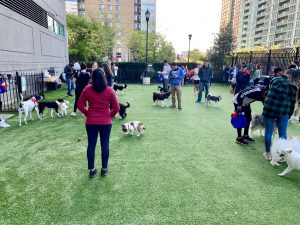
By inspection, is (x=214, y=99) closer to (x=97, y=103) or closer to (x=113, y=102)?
(x=113, y=102)

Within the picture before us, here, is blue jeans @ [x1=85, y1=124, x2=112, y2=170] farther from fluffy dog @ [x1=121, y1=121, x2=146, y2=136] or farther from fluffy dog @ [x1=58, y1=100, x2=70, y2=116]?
fluffy dog @ [x1=58, y1=100, x2=70, y2=116]

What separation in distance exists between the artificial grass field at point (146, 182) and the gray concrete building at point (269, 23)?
264ft

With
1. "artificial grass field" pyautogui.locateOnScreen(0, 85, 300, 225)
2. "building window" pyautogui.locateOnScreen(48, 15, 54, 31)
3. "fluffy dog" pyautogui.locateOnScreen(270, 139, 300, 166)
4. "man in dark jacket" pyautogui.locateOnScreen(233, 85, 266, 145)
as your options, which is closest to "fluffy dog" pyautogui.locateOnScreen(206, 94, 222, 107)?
"artificial grass field" pyautogui.locateOnScreen(0, 85, 300, 225)

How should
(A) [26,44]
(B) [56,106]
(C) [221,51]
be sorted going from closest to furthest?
(B) [56,106], (A) [26,44], (C) [221,51]

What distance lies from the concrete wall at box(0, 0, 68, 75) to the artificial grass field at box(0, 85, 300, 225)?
5.81 m

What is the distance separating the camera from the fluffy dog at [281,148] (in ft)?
14.1

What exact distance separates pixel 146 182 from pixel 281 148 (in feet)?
8.75

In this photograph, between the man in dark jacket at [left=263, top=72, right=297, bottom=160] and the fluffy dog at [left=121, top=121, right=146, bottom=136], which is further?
A: the fluffy dog at [left=121, top=121, right=146, bottom=136]

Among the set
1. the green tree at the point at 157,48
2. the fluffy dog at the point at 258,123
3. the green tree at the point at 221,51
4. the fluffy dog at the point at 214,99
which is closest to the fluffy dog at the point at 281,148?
the fluffy dog at the point at 258,123

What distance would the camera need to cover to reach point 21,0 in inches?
488

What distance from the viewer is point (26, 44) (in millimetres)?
13000

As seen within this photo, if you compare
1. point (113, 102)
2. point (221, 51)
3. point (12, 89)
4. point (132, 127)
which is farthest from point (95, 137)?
point (221, 51)

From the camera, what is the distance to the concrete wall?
10.5m

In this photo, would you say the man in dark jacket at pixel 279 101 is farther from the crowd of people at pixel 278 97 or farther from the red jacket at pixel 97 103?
the red jacket at pixel 97 103
